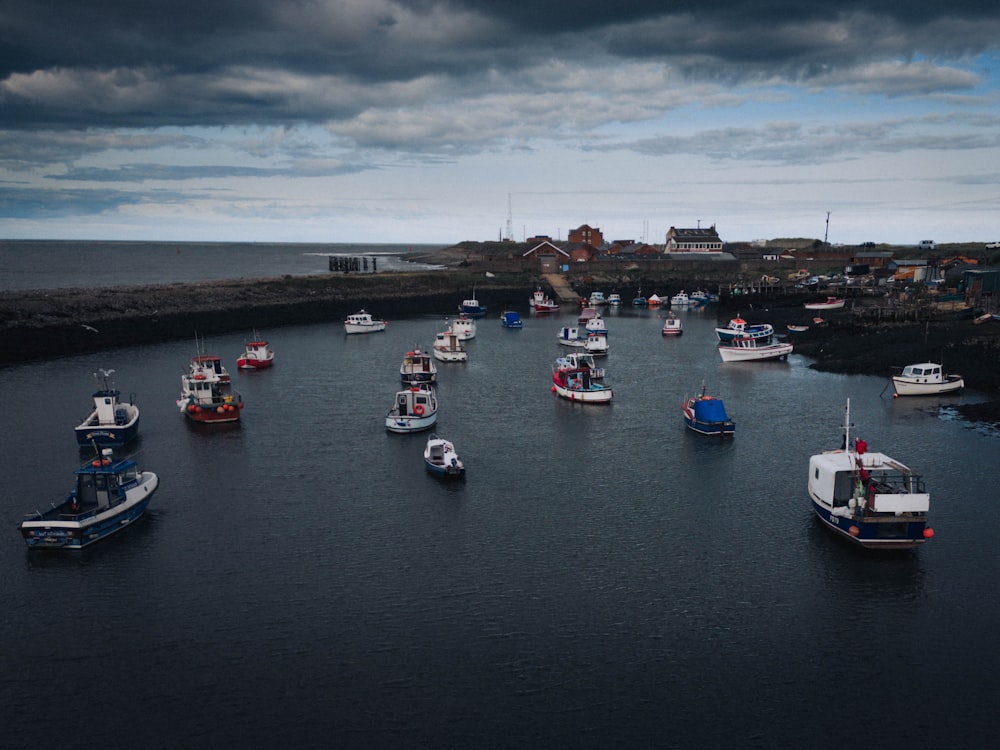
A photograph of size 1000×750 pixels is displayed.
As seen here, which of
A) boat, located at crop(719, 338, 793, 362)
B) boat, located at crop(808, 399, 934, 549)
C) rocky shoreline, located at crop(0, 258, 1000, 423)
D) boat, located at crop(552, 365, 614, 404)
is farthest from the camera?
boat, located at crop(719, 338, 793, 362)

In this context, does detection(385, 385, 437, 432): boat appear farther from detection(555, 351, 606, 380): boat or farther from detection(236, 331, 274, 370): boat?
detection(236, 331, 274, 370): boat

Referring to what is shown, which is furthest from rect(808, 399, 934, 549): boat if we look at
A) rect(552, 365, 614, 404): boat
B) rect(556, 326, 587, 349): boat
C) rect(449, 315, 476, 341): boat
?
rect(449, 315, 476, 341): boat

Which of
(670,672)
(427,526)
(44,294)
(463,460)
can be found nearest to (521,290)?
(44,294)

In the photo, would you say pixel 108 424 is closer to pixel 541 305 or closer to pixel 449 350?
pixel 449 350

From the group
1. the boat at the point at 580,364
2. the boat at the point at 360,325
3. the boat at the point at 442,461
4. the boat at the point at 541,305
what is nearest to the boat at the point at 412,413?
the boat at the point at 442,461

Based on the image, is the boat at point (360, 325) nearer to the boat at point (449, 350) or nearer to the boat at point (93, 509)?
the boat at point (449, 350)

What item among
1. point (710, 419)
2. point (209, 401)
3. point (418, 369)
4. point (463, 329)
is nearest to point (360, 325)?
point (463, 329)
